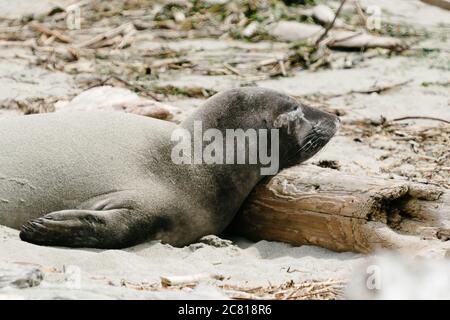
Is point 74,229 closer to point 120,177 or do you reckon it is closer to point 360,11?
point 120,177

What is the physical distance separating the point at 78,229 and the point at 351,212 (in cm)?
136

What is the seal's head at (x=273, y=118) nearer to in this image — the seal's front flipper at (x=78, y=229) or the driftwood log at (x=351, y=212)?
the driftwood log at (x=351, y=212)

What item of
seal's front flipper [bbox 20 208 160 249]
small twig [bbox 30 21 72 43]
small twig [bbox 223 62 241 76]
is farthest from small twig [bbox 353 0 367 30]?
seal's front flipper [bbox 20 208 160 249]

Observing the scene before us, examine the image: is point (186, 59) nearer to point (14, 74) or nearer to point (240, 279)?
point (14, 74)

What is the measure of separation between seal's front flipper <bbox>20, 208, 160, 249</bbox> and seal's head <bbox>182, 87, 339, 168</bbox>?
788 millimetres

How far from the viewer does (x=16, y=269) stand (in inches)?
172

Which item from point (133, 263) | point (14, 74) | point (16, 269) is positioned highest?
point (16, 269)

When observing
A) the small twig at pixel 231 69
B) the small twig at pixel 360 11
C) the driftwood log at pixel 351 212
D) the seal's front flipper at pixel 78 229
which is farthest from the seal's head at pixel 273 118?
the small twig at pixel 360 11

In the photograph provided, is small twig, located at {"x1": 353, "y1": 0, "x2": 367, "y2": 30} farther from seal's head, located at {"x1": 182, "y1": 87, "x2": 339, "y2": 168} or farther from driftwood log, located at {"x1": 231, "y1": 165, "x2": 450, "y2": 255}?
driftwood log, located at {"x1": 231, "y1": 165, "x2": 450, "y2": 255}

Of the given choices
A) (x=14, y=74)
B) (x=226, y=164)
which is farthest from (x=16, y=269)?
(x=14, y=74)

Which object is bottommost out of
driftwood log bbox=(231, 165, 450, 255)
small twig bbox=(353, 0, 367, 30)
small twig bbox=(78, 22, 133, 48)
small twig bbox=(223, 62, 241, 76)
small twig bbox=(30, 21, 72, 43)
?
small twig bbox=(30, 21, 72, 43)

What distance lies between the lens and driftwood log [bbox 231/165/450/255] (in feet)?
17.2
